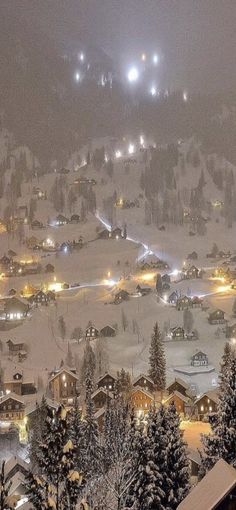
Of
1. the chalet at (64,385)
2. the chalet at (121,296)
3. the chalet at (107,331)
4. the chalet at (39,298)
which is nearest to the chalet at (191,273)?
the chalet at (121,296)

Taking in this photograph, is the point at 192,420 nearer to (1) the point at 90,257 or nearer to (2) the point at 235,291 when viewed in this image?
(2) the point at 235,291

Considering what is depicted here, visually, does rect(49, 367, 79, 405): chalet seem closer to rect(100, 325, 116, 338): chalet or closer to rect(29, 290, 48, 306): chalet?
rect(100, 325, 116, 338): chalet

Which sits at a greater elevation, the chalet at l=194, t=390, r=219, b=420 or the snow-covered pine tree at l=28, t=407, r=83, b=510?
the snow-covered pine tree at l=28, t=407, r=83, b=510

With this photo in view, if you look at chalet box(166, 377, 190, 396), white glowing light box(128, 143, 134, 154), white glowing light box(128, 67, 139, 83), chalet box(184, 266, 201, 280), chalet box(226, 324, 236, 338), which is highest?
white glowing light box(128, 67, 139, 83)

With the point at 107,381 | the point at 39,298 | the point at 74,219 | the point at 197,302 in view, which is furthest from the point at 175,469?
the point at 74,219

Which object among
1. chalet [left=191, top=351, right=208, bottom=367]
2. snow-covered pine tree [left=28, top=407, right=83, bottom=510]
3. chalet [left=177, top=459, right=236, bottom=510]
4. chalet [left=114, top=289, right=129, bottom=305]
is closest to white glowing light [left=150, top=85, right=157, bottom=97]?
chalet [left=114, top=289, right=129, bottom=305]

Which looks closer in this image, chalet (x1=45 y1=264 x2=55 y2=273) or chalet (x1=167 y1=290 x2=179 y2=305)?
chalet (x1=167 y1=290 x2=179 y2=305)

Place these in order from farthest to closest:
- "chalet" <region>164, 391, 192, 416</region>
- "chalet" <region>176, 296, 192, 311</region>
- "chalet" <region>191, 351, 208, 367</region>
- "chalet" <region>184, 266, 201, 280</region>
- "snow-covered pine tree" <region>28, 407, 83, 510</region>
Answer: "chalet" <region>184, 266, 201, 280</region> < "chalet" <region>176, 296, 192, 311</region> < "chalet" <region>191, 351, 208, 367</region> < "chalet" <region>164, 391, 192, 416</region> < "snow-covered pine tree" <region>28, 407, 83, 510</region>
